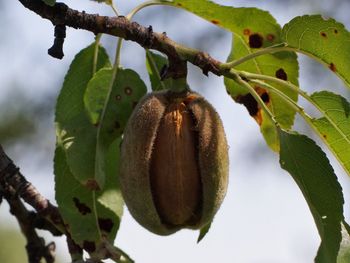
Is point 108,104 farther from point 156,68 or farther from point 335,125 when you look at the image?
point 335,125

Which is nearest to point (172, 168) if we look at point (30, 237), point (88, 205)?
point (88, 205)

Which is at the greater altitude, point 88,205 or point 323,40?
point 323,40

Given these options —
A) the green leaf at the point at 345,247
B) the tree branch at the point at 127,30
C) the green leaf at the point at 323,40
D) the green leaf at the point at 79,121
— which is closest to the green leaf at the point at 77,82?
the green leaf at the point at 79,121

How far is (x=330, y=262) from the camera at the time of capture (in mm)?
1532

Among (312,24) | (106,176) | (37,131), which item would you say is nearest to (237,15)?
(312,24)

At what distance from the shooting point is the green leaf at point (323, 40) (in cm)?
172

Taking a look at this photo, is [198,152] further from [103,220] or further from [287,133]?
[103,220]

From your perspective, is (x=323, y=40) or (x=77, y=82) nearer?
(x=323, y=40)

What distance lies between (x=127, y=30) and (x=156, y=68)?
0.30 m

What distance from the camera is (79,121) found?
1.84 m

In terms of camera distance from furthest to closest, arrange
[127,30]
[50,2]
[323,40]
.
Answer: [323,40], [127,30], [50,2]

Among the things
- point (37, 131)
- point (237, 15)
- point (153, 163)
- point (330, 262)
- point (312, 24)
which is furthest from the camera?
point (37, 131)

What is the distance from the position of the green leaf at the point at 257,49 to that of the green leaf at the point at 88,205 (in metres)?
0.29

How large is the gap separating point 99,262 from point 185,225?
0.56 feet
